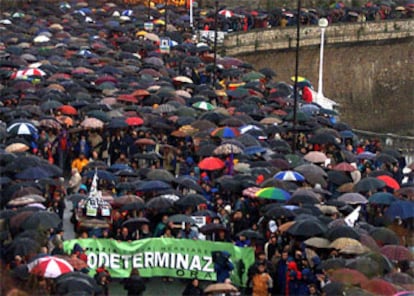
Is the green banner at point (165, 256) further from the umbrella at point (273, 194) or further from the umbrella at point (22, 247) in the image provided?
the umbrella at point (273, 194)

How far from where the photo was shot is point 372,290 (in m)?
18.2

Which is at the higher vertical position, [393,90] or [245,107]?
[245,107]

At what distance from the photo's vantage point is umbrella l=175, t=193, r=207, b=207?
76.5 ft

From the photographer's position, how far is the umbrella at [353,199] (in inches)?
969

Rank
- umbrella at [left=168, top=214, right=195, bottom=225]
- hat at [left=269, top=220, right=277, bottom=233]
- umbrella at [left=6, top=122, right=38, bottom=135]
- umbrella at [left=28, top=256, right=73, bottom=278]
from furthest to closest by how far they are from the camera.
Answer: umbrella at [left=6, top=122, right=38, bottom=135] < hat at [left=269, top=220, right=277, bottom=233] < umbrella at [left=168, top=214, right=195, bottom=225] < umbrella at [left=28, top=256, right=73, bottom=278]

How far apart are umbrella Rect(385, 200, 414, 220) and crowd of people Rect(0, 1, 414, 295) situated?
0.08 feet

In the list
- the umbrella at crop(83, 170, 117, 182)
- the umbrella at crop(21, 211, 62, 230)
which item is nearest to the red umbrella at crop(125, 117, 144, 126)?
the umbrella at crop(83, 170, 117, 182)

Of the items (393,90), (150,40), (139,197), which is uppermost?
(139,197)

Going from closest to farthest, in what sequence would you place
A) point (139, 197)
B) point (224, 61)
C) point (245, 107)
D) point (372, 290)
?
point (372, 290) < point (139, 197) < point (245, 107) < point (224, 61)

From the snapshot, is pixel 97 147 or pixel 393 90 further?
pixel 393 90

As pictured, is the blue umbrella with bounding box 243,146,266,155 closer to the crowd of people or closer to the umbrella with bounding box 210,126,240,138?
the crowd of people

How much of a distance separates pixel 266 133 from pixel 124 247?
32.4ft

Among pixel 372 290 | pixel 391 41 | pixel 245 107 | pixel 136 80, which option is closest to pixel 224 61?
pixel 136 80

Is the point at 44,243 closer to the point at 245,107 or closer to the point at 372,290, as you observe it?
the point at 372,290
